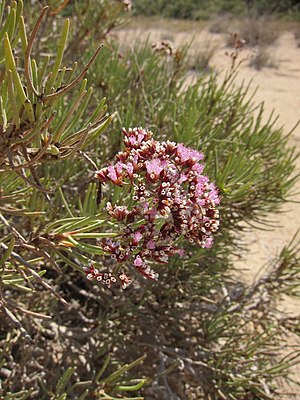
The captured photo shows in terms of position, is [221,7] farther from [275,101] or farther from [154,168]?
[154,168]

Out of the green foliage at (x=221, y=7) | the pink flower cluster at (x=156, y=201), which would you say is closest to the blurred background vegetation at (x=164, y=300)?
the pink flower cluster at (x=156, y=201)

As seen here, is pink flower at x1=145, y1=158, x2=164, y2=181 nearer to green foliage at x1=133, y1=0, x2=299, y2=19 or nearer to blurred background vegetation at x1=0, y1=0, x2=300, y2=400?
blurred background vegetation at x1=0, y1=0, x2=300, y2=400

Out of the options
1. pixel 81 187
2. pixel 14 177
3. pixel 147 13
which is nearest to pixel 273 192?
pixel 81 187

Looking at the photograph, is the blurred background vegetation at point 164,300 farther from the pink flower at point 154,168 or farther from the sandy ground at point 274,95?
the pink flower at point 154,168

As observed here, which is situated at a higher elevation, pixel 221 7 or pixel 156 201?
pixel 156 201

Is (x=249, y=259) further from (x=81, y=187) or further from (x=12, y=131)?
(x=12, y=131)

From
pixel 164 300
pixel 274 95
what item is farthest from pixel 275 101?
pixel 164 300

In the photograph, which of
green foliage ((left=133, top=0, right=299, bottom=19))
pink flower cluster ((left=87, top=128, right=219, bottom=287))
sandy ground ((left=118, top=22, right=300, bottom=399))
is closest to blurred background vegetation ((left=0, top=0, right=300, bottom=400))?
sandy ground ((left=118, top=22, right=300, bottom=399))
